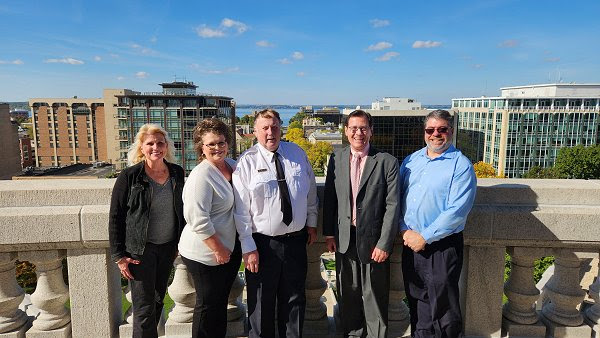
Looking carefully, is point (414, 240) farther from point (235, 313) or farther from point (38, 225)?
point (38, 225)

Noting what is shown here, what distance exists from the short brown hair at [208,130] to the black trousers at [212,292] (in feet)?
3.10

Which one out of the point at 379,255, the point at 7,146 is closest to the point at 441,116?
the point at 379,255

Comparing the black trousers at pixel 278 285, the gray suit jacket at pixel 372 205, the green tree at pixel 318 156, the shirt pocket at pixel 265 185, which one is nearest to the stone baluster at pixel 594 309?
the gray suit jacket at pixel 372 205

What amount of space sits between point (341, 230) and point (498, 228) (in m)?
1.45

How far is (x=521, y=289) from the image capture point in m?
3.95

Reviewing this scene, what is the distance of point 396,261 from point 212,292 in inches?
71.5

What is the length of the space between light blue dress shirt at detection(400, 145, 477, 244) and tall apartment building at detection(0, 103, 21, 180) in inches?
3582

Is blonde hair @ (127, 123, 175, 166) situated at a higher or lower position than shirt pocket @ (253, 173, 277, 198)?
higher

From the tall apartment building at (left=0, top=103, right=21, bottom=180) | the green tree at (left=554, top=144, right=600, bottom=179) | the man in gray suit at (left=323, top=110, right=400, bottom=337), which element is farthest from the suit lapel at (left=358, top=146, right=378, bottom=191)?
the tall apartment building at (left=0, top=103, right=21, bottom=180)

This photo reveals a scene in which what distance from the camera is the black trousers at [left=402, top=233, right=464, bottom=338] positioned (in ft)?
11.8

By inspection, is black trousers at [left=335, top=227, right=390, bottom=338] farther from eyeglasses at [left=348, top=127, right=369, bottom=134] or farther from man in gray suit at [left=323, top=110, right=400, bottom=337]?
eyeglasses at [left=348, top=127, right=369, bottom=134]

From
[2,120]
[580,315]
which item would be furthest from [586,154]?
[2,120]

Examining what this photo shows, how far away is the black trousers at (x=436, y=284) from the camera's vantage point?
3.59m

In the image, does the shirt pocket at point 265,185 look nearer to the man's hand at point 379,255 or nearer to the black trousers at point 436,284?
the man's hand at point 379,255
